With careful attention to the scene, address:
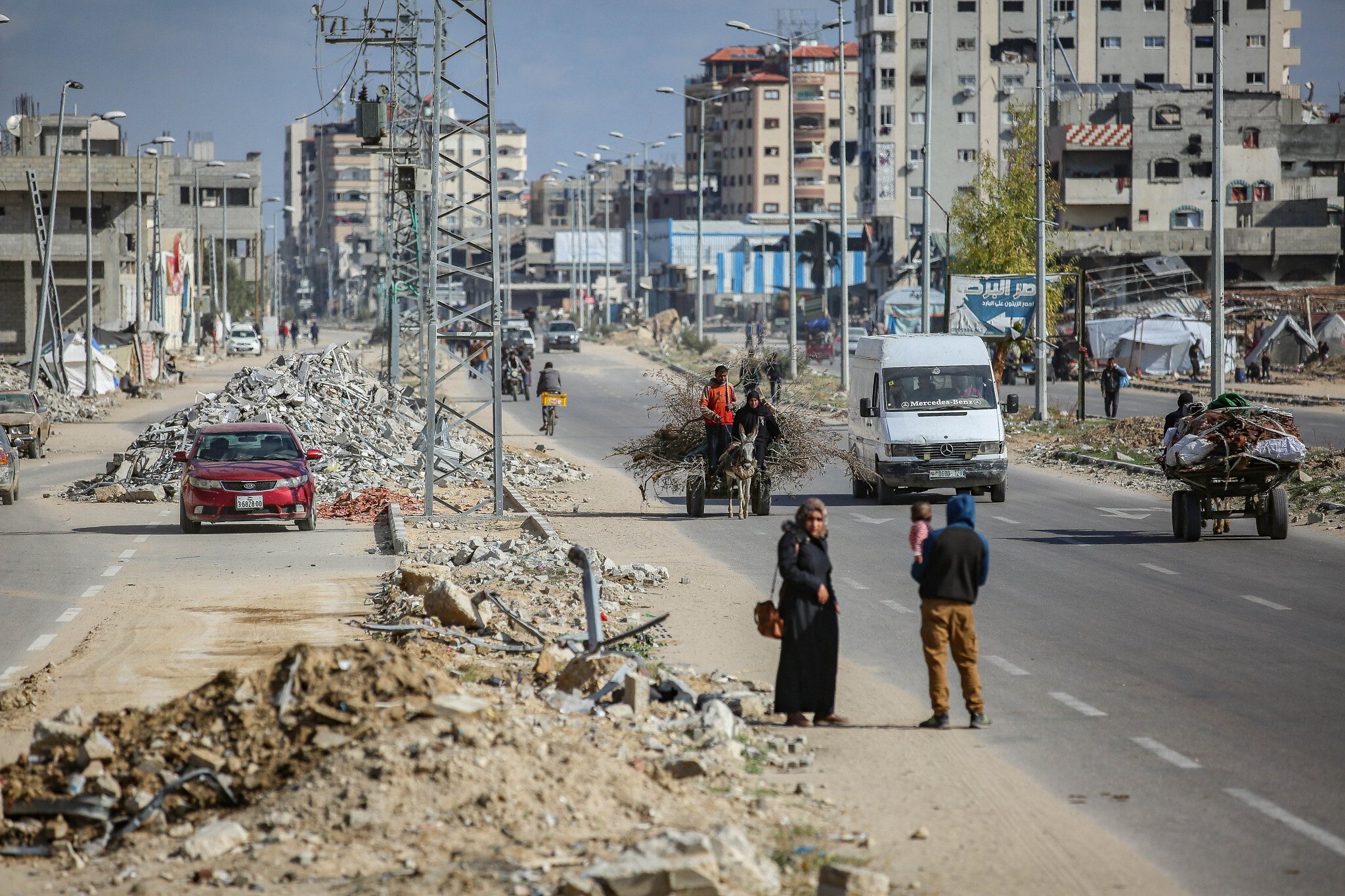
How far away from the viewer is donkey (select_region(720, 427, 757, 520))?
22.2m

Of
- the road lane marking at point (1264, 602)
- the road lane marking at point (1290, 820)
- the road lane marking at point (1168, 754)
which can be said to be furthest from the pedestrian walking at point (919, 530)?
the road lane marking at point (1264, 602)

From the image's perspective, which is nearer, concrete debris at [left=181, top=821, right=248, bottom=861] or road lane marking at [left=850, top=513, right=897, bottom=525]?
concrete debris at [left=181, top=821, right=248, bottom=861]

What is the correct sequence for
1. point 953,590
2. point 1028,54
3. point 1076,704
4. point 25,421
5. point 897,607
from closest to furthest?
point 953,590 < point 1076,704 < point 897,607 < point 25,421 < point 1028,54

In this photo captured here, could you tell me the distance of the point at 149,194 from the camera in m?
86.1

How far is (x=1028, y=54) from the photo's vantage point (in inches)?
5044

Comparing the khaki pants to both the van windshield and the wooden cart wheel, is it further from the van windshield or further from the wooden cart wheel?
the van windshield

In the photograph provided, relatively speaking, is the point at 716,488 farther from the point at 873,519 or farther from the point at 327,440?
the point at 327,440

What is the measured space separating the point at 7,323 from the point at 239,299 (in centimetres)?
5523

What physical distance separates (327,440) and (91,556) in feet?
38.0

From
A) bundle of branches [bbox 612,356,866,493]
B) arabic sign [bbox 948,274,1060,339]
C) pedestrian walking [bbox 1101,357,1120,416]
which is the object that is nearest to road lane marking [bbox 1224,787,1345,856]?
bundle of branches [bbox 612,356,866,493]

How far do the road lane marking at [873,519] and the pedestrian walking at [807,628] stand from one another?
40.2 feet

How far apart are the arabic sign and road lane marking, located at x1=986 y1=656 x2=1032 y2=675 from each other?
3079 cm

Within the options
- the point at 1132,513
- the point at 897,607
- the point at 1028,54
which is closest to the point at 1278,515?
the point at 1132,513

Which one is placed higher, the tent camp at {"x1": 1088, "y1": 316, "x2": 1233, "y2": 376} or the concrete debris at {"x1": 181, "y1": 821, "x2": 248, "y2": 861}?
the tent camp at {"x1": 1088, "y1": 316, "x2": 1233, "y2": 376}
